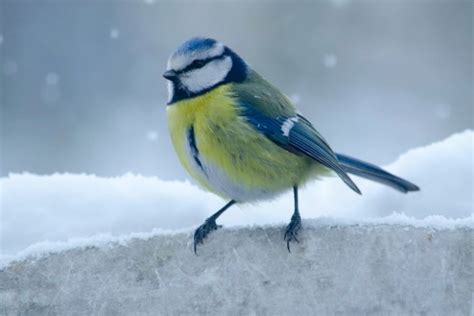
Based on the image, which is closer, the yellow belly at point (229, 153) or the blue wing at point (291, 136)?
the yellow belly at point (229, 153)

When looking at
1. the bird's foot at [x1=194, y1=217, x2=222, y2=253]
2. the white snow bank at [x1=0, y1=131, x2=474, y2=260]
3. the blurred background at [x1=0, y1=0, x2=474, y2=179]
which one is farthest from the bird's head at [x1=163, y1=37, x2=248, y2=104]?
the blurred background at [x1=0, y1=0, x2=474, y2=179]

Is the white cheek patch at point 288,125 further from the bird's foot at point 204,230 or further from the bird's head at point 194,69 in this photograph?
the bird's foot at point 204,230

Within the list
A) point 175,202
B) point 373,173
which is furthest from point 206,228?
point 373,173

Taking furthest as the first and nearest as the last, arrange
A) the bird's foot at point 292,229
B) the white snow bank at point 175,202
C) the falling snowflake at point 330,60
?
the falling snowflake at point 330,60 < the white snow bank at point 175,202 < the bird's foot at point 292,229

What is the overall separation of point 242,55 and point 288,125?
215 cm

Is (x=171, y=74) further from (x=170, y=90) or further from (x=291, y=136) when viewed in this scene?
(x=291, y=136)

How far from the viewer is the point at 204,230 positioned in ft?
7.57

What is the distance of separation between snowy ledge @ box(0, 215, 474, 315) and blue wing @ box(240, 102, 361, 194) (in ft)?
1.32

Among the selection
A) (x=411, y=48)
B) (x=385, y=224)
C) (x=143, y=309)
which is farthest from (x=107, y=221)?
(x=411, y=48)

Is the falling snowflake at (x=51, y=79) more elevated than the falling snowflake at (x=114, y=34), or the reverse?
the falling snowflake at (x=114, y=34)

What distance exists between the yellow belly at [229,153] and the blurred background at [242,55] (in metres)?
1.96

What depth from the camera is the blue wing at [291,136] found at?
257cm

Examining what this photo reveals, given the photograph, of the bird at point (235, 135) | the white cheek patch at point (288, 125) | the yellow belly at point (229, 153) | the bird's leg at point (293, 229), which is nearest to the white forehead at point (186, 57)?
the bird at point (235, 135)

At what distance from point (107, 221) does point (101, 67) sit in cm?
262
